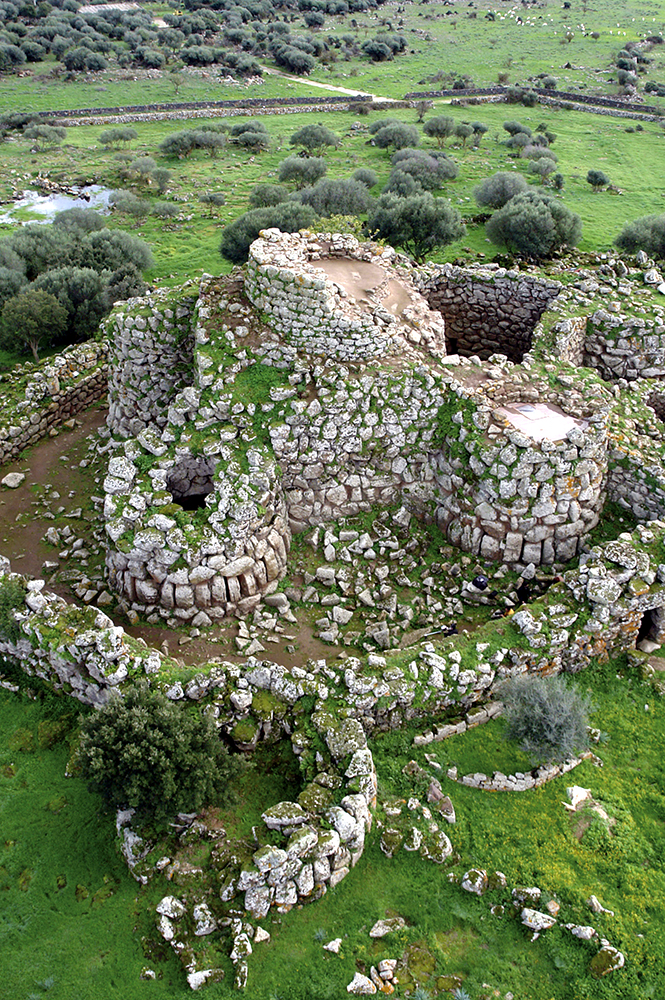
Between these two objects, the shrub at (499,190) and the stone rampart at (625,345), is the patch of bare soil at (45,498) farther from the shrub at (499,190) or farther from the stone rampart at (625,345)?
the shrub at (499,190)

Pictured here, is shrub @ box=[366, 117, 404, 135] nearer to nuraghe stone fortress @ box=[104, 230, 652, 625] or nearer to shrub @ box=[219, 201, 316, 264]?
shrub @ box=[219, 201, 316, 264]

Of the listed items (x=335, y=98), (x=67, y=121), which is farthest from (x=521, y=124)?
(x=67, y=121)

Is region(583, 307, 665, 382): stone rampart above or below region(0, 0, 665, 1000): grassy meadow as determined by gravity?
above

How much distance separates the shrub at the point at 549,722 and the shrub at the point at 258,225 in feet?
76.7

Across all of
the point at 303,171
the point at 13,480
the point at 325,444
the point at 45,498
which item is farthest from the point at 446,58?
the point at 45,498

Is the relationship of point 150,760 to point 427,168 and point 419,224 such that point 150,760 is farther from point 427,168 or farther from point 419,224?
point 427,168

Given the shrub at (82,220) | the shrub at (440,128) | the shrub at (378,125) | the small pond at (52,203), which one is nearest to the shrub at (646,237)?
the shrub at (82,220)

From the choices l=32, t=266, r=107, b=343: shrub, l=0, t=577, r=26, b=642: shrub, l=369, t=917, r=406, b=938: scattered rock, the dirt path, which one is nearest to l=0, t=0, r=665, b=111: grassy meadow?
the dirt path

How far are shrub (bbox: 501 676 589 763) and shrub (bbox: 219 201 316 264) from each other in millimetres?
23367

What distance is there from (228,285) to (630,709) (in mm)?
12882

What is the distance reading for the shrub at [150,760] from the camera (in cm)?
1017

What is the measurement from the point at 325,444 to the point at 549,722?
7.20 meters

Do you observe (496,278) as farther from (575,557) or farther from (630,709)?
(630,709)

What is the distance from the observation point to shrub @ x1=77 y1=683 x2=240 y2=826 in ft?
33.4
